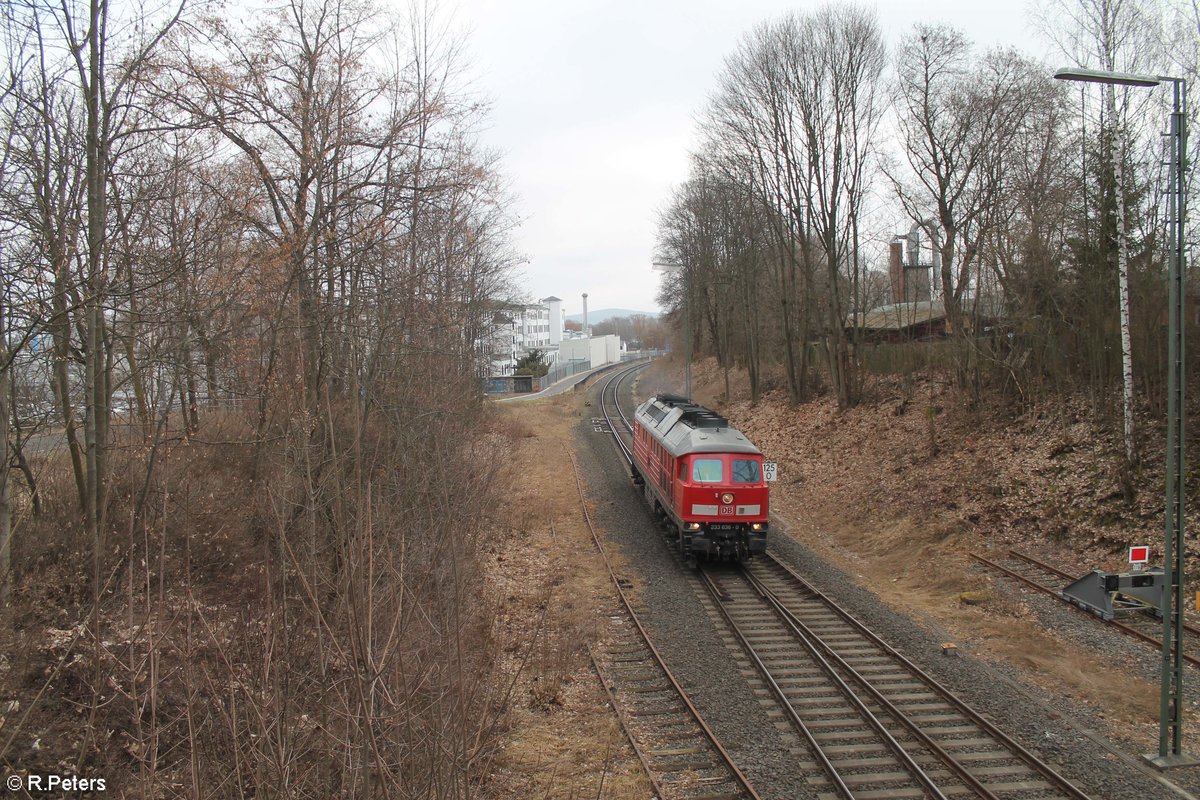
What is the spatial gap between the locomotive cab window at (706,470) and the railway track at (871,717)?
3.04m

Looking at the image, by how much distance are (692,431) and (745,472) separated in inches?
66.2

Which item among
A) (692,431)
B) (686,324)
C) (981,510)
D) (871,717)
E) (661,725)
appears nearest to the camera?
(871,717)

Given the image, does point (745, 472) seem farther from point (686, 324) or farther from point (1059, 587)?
point (686, 324)

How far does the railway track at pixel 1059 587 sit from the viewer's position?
11.4 m

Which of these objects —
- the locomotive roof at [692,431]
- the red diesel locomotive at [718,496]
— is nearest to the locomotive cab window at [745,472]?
the red diesel locomotive at [718,496]

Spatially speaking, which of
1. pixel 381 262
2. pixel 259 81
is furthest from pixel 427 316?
pixel 259 81

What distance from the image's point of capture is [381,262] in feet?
42.0

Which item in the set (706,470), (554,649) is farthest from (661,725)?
(706,470)

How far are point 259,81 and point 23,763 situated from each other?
34.9 feet

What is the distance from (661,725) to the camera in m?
9.72

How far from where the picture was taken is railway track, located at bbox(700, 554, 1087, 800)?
26.8 ft

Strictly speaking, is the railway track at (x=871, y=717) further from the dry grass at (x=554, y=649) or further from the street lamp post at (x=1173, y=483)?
the dry grass at (x=554, y=649)

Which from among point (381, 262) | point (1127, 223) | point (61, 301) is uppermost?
point (1127, 223)

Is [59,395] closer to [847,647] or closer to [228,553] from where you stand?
[228,553]
